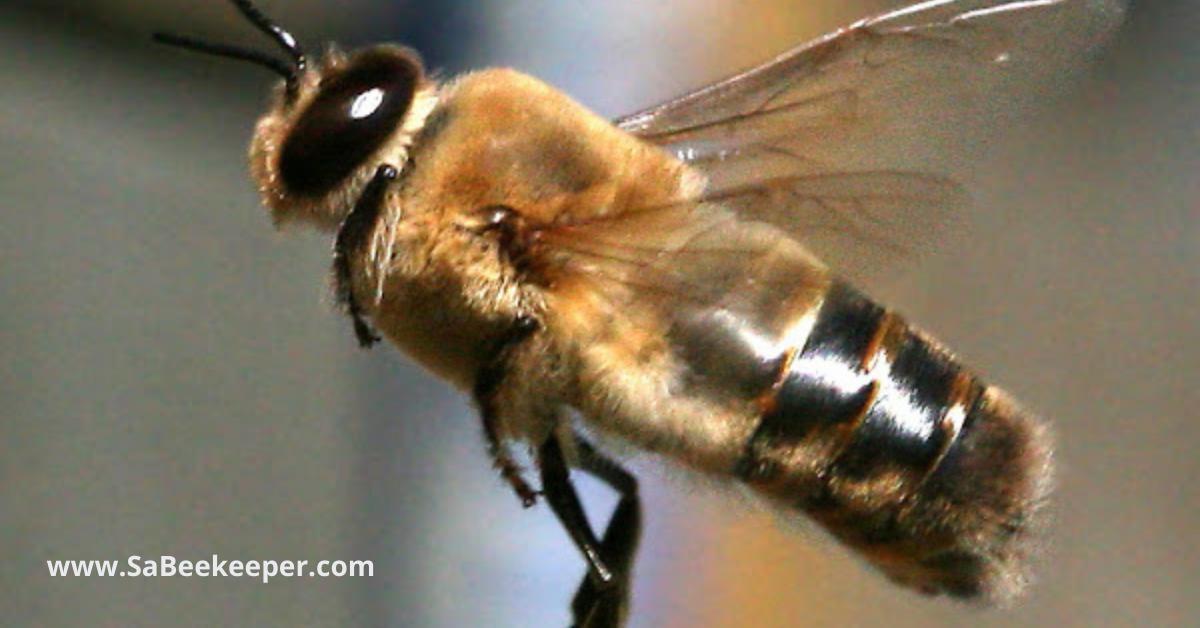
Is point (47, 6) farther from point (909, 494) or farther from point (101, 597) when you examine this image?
point (909, 494)

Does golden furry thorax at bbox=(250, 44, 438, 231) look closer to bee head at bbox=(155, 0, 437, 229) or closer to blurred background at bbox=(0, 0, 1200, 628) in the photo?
bee head at bbox=(155, 0, 437, 229)

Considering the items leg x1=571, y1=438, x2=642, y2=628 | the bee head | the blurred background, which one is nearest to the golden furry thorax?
the bee head

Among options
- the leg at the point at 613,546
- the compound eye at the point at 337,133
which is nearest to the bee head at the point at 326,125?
the compound eye at the point at 337,133

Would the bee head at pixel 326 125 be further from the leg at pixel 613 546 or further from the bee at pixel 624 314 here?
the leg at pixel 613 546

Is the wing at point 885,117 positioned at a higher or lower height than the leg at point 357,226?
higher

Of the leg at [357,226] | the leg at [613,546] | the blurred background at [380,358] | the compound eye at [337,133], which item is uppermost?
the compound eye at [337,133]

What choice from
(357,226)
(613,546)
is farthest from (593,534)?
(357,226)

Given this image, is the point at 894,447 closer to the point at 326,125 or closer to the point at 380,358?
the point at 326,125
